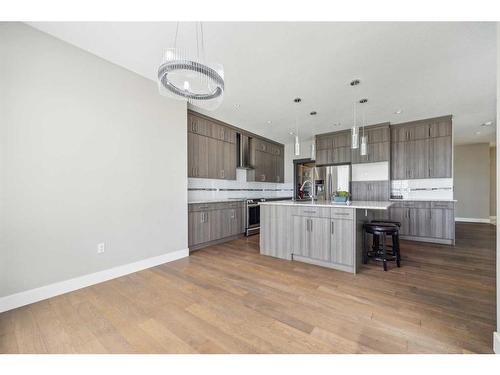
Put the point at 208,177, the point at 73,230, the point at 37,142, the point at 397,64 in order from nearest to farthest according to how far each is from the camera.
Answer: the point at 37,142
the point at 73,230
the point at 397,64
the point at 208,177

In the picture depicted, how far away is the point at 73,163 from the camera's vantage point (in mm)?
2270

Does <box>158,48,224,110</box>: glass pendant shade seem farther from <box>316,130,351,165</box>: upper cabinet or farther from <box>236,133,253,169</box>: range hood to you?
<box>316,130,351,165</box>: upper cabinet

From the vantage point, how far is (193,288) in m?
2.30

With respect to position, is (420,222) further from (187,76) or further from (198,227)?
(187,76)

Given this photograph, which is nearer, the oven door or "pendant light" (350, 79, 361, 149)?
"pendant light" (350, 79, 361, 149)

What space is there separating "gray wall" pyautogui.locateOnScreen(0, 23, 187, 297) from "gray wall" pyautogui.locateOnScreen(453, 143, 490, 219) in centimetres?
976

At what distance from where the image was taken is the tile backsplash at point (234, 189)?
174 inches

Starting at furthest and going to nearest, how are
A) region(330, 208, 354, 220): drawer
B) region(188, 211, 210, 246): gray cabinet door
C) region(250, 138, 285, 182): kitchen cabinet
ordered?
region(250, 138, 285, 182): kitchen cabinet → region(188, 211, 210, 246): gray cabinet door → region(330, 208, 354, 220): drawer

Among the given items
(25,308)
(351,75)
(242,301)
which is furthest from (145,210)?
(351,75)

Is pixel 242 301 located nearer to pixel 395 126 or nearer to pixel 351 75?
pixel 351 75

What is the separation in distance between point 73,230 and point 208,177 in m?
2.44

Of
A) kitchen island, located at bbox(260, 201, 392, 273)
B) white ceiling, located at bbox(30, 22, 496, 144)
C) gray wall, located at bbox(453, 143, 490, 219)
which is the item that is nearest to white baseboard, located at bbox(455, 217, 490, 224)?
gray wall, located at bbox(453, 143, 490, 219)

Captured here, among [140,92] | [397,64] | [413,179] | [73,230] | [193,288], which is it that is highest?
[397,64]

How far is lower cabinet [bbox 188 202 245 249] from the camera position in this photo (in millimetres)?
3741
